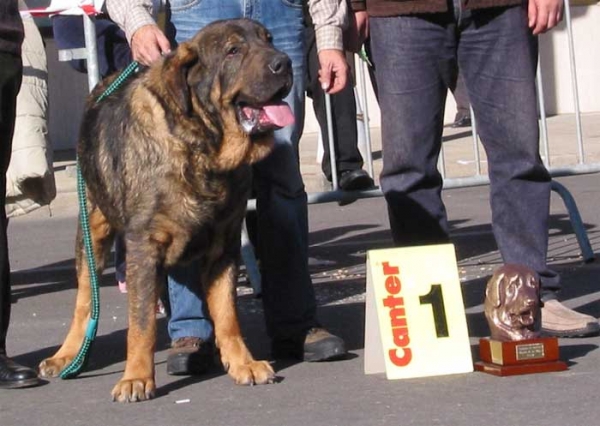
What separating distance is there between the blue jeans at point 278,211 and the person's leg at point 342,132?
91.6 inches

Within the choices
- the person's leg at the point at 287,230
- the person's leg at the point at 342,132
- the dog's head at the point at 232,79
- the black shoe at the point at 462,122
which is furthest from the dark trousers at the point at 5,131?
the black shoe at the point at 462,122

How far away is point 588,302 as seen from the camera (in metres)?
6.47

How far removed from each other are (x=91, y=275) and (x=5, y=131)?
666 millimetres

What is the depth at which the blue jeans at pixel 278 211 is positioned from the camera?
17.8 feet

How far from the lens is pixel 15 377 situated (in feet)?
17.4

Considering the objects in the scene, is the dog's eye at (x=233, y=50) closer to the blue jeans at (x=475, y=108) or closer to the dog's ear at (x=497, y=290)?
the blue jeans at (x=475, y=108)

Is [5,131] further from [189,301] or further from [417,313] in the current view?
[417,313]

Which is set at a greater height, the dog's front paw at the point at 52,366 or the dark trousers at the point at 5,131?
the dark trousers at the point at 5,131

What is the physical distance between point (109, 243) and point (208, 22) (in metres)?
1.01

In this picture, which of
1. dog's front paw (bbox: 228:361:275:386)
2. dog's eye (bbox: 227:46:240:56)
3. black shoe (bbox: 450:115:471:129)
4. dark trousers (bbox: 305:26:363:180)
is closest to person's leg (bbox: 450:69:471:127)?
black shoe (bbox: 450:115:471:129)

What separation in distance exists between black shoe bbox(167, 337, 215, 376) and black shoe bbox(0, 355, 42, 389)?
0.51 m

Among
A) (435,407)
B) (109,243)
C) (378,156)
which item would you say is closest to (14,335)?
(109,243)

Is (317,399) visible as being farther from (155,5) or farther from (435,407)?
(155,5)

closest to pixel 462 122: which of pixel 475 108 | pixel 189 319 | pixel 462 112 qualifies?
pixel 462 112
